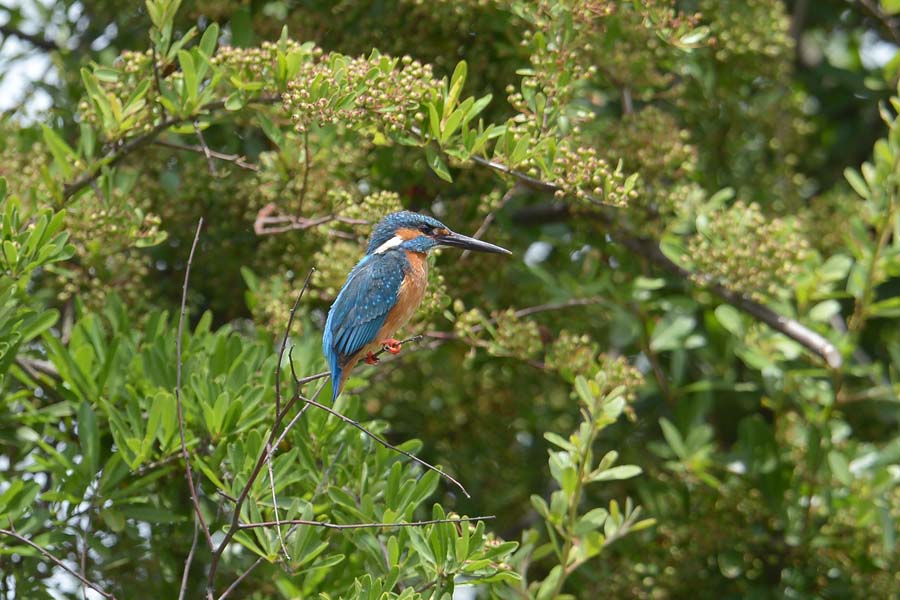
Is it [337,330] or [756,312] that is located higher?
[337,330]

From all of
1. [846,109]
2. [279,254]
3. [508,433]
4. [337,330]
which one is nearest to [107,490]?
[337,330]

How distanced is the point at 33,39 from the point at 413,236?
2083 millimetres

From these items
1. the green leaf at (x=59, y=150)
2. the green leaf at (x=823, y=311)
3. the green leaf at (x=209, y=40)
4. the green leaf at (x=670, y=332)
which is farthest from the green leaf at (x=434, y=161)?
the green leaf at (x=823, y=311)

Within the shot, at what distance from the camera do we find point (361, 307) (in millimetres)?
3152

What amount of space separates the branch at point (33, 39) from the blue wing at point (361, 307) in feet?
6.51

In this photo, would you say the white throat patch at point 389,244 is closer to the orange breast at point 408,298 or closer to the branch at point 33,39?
the orange breast at point 408,298

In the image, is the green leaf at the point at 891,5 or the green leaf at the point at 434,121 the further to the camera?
the green leaf at the point at 891,5

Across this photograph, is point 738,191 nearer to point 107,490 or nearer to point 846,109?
point 846,109

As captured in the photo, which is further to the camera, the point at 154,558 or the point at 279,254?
the point at 279,254

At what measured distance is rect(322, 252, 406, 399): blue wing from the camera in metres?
3.11

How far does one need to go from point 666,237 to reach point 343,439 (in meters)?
1.31

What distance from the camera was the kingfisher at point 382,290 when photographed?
3119 millimetres

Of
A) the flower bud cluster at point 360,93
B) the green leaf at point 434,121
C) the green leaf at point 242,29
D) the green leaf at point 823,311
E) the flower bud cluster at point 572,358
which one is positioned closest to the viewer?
the flower bud cluster at point 360,93

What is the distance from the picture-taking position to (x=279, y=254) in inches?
153
